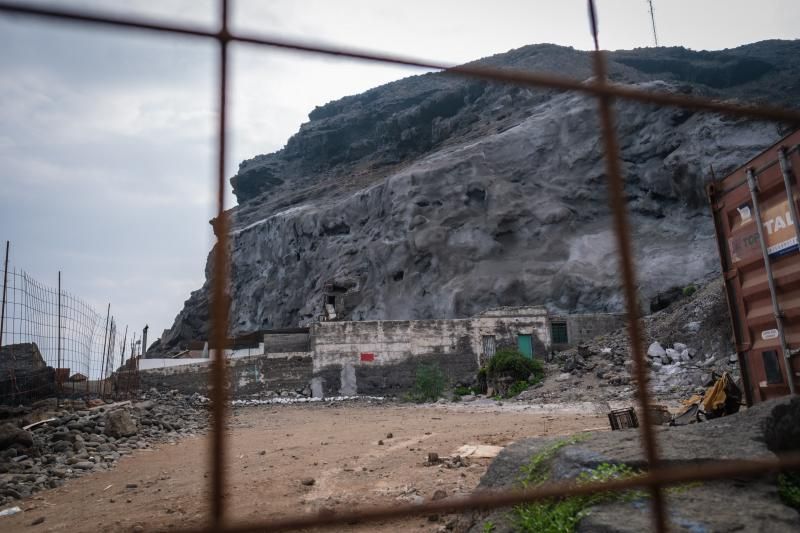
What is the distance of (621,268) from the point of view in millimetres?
1475

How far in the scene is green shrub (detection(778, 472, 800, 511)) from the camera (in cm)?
314

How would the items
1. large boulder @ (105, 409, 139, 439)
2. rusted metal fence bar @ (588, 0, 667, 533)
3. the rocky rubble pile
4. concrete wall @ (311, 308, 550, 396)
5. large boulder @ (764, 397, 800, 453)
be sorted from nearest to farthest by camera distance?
rusted metal fence bar @ (588, 0, 667, 533)
large boulder @ (764, 397, 800, 453)
the rocky rubble pile
large boulder @ (105, 409, 139, 439)
concrete wall @ (311, 308, 550, 396)

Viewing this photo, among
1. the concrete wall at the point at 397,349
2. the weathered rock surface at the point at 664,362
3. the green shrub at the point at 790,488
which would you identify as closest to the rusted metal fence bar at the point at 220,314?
the green shrub at the point at 790,488

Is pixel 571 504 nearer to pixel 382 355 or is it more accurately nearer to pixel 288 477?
pixel 288 477

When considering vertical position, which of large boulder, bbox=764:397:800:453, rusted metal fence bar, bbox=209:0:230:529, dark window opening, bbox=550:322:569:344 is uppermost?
dark window opening, bbox=550:322:569:344

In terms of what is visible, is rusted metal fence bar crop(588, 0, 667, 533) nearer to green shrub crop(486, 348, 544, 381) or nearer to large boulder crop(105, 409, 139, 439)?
large boulder crop(105, 409, 139, 439)

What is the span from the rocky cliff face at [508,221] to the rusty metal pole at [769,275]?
25.1 meters

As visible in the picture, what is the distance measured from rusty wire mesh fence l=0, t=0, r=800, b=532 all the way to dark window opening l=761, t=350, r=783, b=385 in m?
3.72

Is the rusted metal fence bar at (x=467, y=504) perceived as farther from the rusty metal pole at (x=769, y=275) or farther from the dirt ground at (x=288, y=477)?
the rusty metal pole at (x=769, y=275)

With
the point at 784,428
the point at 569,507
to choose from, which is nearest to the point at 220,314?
the point at 569,507

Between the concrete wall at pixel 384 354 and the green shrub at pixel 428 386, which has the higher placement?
the concrete wall at pixel 384 354

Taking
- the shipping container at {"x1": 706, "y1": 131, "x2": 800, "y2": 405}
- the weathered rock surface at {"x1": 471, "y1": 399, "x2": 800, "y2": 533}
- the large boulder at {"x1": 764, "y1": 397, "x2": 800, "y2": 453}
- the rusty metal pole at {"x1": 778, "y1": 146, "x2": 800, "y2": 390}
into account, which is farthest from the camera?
the shipping container at {"x1": 706, "y1": 131, "x2": 800, "y2": 405}

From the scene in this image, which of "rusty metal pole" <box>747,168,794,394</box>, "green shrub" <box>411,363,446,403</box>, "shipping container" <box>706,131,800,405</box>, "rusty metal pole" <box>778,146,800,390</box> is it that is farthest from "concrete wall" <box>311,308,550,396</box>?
"rusty metal pole" <box>778,146,800,390</box>

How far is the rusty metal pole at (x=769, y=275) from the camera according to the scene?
4.42 m
